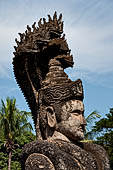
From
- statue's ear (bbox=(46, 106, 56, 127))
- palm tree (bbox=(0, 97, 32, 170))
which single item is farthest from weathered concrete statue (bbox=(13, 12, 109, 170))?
palm tree (bbox=(0, 97, 32, 170))

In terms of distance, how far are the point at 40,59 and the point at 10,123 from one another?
1373 centimetres

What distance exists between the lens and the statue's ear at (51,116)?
17.1 ft

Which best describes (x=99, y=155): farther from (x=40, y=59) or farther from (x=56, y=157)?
(x=40, y=59)

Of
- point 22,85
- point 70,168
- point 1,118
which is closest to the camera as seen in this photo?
point 70,168

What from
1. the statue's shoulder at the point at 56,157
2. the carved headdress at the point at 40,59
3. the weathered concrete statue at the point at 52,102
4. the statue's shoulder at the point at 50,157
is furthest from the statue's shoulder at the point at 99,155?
the carved headdress at the point at 40,59

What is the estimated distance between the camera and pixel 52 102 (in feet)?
17.5

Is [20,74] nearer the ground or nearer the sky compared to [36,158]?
nearer the sky

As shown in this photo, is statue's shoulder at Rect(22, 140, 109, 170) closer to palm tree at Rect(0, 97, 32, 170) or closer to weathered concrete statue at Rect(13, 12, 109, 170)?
weathered concrete statue at Rect(13, 12, 109, 170)

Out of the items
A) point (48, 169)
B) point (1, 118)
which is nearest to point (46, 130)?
point (48, 169)

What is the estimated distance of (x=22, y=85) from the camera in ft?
20.3

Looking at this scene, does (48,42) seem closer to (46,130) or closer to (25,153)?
(46,130)

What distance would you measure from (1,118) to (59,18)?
46.7 feet

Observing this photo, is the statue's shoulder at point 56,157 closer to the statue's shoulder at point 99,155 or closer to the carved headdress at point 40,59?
the statue's shoulder at point 99,155

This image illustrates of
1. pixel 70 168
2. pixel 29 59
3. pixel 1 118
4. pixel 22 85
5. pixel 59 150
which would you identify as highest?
pixel 1 118
